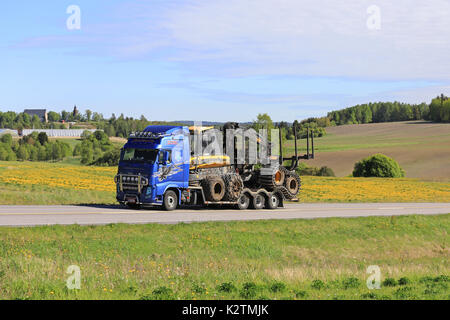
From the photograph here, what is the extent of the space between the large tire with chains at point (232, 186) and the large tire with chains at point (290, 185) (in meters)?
3.58

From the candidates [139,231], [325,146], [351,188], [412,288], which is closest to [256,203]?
[139,231]

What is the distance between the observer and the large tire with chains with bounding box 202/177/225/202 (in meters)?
31.0

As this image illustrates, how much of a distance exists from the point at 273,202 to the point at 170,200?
24.2 ft

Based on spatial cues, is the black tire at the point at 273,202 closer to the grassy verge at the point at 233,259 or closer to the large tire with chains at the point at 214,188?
the large tire with chains at the point at 214,188

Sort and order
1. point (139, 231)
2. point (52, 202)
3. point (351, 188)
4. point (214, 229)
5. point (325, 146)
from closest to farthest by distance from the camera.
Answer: point (139, 231) < point (214, 229) < point (52, 202) < point (351, 188) < point (325, 146)

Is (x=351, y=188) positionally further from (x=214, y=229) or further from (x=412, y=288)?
(x=412, y=288)

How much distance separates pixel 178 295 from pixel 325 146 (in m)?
136

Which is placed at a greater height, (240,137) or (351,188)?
(240,137)

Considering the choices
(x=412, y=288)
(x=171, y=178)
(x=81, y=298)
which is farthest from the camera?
(x=171, y=178)

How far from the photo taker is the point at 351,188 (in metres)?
60.1

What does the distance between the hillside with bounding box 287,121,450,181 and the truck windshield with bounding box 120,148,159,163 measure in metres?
32.8

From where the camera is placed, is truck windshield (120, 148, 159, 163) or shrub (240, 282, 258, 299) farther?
truck windshield (120, 148, 159, 163)

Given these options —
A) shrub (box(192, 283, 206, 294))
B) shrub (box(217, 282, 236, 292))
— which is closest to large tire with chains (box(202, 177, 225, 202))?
shrub (box(217, 282, 236, 292))

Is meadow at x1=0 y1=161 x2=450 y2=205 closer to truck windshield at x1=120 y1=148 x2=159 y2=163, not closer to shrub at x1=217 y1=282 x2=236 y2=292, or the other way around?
truck windshield at x1=120 y1=148 x2=159 y2=163
